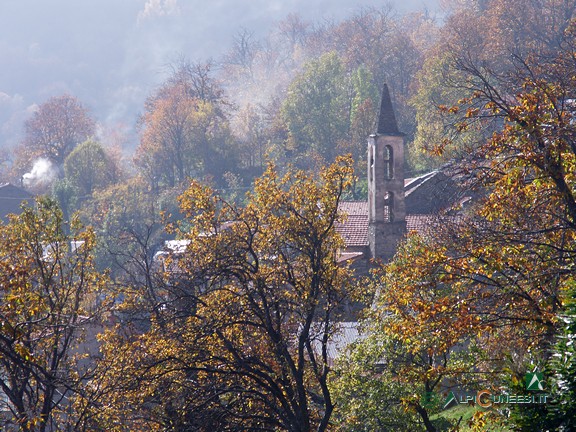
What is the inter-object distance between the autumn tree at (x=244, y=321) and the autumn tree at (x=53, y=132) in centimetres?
7273

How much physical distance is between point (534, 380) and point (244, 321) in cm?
556

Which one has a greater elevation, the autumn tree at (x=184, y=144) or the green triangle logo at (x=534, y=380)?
the autumn tree at (x=184, y=144)

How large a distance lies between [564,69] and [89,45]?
7418 inches

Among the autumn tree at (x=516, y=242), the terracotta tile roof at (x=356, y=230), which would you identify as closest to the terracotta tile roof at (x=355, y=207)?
the terracotta tile roof at (x=356, y=230)

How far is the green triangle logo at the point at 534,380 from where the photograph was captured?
11.0 m

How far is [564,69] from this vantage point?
553 inches

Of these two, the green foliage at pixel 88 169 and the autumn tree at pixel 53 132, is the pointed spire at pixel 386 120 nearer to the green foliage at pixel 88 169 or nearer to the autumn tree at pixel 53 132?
the green foliage at pixel 88 169

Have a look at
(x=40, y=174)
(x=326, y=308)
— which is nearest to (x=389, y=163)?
(x=326, y=308)

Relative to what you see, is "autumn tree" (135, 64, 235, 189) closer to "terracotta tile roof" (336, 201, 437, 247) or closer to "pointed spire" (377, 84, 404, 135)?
"terracotta tile roof" (336, 201, 437, 247)

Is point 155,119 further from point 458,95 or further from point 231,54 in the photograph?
point 231,54

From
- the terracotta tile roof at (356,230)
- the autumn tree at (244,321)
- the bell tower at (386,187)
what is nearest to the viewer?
the autumn tree at (244,321)

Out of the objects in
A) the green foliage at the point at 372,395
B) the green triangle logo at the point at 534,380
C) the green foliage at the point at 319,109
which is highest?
the green foliage at the point at 319,109

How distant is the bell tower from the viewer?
46.0 meters

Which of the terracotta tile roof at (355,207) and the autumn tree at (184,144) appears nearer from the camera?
the terracotta tile roof at (355,207)
